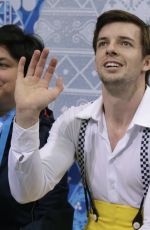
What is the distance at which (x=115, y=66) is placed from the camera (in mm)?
1078

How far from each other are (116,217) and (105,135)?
0.22 metres

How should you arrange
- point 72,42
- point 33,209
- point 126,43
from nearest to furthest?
point 126,43 < point 33,209 < point 72,42

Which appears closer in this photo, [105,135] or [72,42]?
[105,135]

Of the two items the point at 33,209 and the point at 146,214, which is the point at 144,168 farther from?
the point at 33,209

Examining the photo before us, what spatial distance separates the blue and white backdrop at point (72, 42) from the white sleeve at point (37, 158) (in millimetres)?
439

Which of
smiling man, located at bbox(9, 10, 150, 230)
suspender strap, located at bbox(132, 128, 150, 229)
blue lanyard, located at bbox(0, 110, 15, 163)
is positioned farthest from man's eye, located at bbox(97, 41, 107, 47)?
blue lanyard, located at bbox(0, 110, 15, 163)

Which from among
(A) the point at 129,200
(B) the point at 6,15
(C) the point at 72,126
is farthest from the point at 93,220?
(B) the point at 6,15

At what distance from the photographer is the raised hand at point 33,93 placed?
0.98 metres

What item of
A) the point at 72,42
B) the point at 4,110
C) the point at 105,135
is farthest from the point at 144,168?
the point at 72,42

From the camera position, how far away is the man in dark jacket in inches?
47.1

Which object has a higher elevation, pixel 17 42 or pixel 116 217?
pixel 17 42

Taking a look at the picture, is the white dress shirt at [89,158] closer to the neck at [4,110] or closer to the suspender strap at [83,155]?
the suspender strap at [83,155]

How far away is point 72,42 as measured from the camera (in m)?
1.59

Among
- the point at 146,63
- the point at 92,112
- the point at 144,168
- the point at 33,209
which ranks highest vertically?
the point at 146,63
